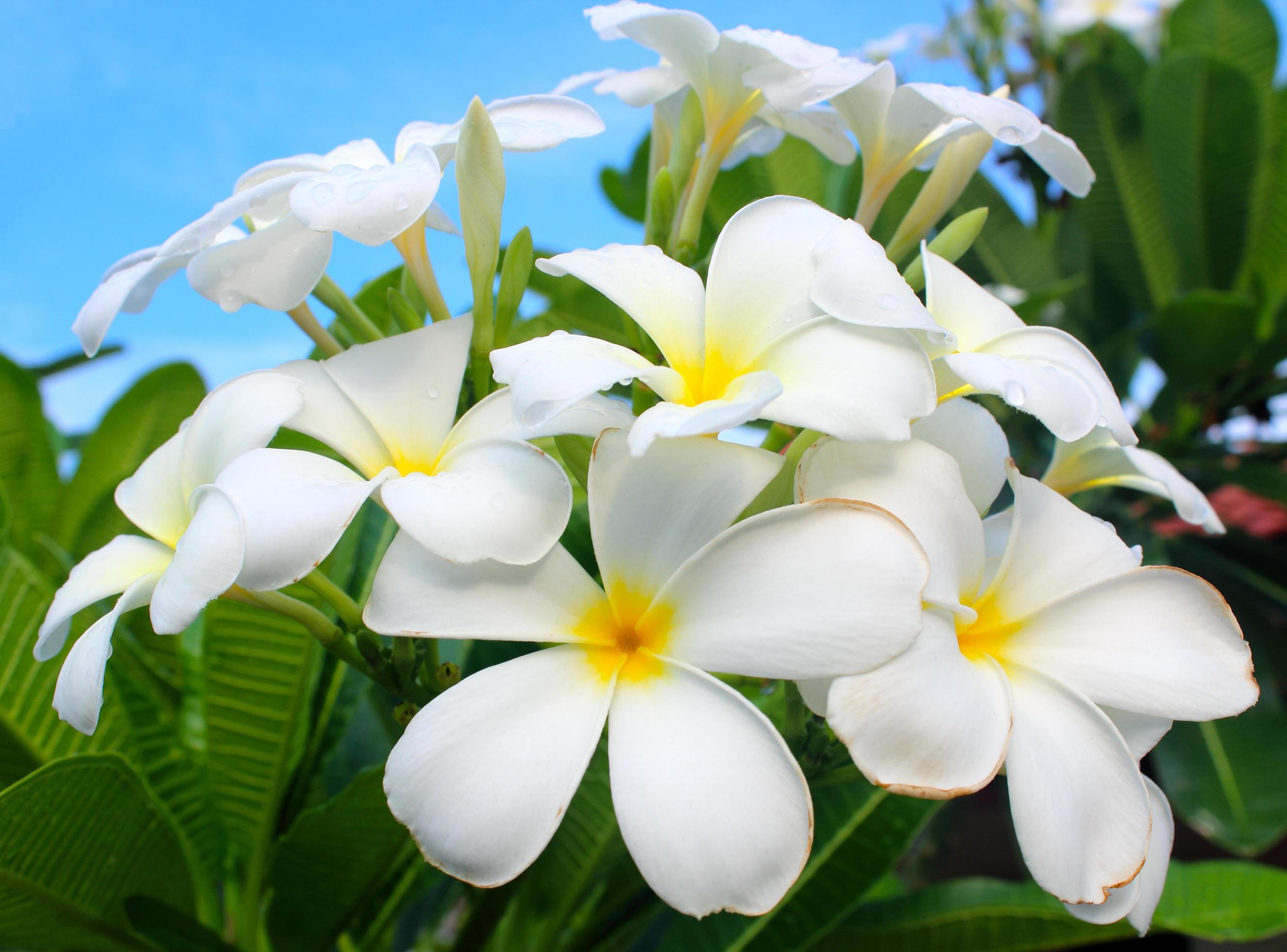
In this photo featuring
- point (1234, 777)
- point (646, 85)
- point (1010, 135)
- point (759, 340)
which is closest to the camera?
point (759, 340)

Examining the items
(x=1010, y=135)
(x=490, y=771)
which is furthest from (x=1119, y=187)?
(x=490, y=771)

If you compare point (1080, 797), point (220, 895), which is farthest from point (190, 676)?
point (1080, 797)

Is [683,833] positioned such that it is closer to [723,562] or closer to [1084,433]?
[723,562]

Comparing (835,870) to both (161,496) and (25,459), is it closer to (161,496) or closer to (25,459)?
(161,496)

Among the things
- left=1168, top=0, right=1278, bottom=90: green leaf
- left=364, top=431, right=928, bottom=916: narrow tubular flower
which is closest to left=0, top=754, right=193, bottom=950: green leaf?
left=364, top=431, right=928, bottom=916: narrow tubular flower

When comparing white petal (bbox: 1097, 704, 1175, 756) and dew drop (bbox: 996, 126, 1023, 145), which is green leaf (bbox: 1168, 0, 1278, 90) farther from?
white petal (bbox: 1097, 704, 1175, 756)

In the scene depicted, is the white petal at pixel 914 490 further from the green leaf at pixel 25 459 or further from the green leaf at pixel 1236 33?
the green leaf at pixel 1236 33
